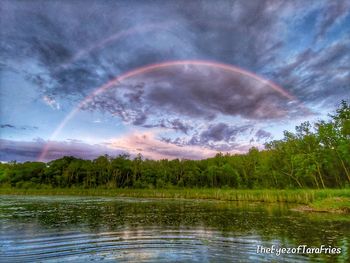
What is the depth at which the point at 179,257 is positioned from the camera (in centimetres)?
1238

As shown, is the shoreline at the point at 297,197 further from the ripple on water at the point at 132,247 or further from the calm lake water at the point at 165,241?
the ripple on water at the point at 132,247

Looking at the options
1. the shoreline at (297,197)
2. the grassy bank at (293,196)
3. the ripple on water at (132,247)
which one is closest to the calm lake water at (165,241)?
the ripple on water at (132,247)

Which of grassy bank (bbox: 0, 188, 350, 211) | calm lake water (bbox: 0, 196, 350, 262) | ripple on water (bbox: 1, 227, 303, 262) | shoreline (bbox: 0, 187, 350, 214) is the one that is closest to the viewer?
ripple on water (bbox: 1, 227, 303, 262)

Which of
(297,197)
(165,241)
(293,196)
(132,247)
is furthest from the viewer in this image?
(293,196)

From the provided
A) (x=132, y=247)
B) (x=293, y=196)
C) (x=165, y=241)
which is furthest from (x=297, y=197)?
(x=132, y=247)

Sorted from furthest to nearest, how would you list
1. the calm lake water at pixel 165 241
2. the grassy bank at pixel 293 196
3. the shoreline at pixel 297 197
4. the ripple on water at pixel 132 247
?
the grassy bank at pixel 293 196, the shoreline at pixel 297 197, the calm lake water at pixel 165 241, the ripple on water at pixel 132 247

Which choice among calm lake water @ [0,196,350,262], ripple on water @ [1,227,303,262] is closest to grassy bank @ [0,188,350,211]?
calm lake water @ [0,196,350,262]

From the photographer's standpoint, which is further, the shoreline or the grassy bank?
the grassy bank

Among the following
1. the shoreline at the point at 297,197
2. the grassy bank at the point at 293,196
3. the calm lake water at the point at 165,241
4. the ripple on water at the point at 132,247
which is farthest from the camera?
the grassy bank at the point at 293,196

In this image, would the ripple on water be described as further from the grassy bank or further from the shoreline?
the grassy bank

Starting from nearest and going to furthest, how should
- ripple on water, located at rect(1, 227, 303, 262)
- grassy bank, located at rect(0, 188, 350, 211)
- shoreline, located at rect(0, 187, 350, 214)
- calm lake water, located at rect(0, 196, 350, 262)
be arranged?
ripple on water, located at rect(1, 227, 303, 262) < calm lake water, located at rect(0, 196, 350, 262) < shoreline, located at rect(0, 187, 350, 214) < grassy bank, located at rect(0, 188, 350, 211)

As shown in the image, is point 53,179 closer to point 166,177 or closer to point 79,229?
point 166,177

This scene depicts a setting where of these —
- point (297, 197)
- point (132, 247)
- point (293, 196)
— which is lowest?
point (132, 247)

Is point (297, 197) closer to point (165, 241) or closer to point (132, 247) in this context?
point (165, 241)
